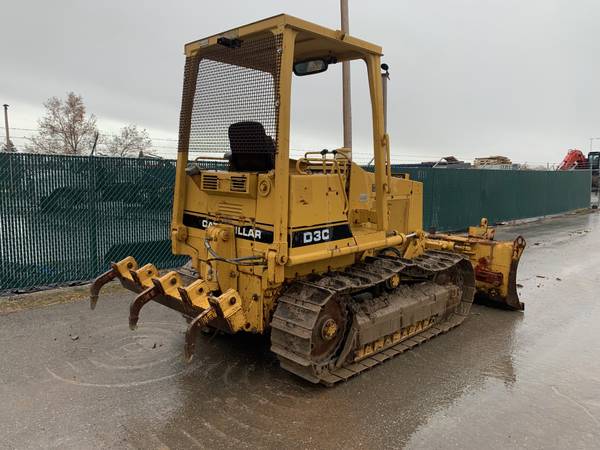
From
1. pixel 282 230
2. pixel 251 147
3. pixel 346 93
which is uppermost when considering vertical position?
pixel 346 93

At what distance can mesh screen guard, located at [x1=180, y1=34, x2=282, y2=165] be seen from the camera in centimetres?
431

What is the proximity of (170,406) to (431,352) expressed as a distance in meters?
2.87

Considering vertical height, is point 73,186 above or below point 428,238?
above

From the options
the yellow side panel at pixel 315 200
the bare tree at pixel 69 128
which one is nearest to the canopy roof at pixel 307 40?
the yellow side panel at pixel 315 200

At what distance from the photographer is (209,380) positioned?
4559mm

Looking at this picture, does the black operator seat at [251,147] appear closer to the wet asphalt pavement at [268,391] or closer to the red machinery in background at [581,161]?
the wet asphalt pavement at [268,391]

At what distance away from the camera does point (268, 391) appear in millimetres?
4367

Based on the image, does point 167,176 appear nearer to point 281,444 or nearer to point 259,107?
point 259,107

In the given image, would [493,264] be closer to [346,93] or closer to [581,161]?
[346,93]

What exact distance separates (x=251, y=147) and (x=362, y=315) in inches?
78.9

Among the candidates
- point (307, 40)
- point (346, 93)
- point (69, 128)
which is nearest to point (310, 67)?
Answer: point (307, 40)

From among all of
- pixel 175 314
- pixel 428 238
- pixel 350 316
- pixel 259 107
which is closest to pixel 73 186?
pixel 175 314

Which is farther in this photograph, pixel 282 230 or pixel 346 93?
pixel 346 93

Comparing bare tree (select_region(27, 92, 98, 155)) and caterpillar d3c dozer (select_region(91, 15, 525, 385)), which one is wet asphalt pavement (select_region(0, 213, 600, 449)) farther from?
bare tree (select_region(27, 92, 98, 155))
